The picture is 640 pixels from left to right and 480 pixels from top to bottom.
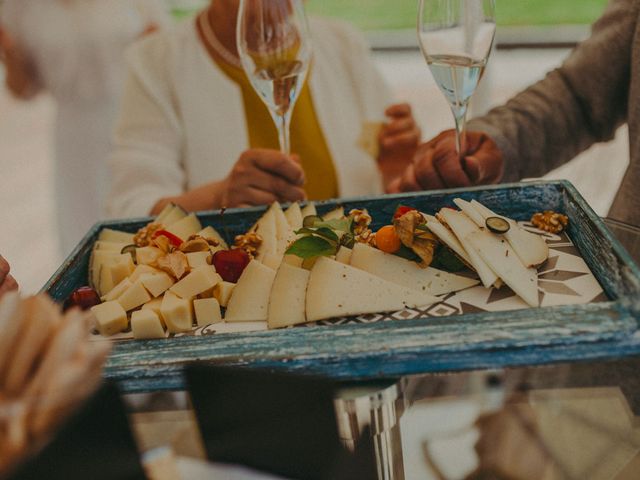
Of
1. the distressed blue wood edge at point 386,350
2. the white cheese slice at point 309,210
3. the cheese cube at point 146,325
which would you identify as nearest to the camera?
the distressed blue wood edge at point 386,350

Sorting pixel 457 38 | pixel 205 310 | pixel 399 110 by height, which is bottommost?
pixel 205 310

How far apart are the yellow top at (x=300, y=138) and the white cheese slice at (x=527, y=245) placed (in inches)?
33.4

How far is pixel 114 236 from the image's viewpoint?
86 cm

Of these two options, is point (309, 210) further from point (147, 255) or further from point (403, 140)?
point (403, 140)

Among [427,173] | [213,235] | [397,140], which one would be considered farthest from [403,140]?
[213,235]

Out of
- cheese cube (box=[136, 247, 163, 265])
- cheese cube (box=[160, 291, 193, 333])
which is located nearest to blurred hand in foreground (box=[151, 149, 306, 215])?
cheese cube (box=[136, 247, 163, 265])

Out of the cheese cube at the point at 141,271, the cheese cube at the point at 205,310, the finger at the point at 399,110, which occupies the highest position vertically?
the finger at the point at 399,110

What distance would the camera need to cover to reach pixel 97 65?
2432 mm

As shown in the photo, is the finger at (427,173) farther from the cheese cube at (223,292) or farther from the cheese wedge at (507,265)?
the cheese cube at (223,292)

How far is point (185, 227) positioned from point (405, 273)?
32 cm

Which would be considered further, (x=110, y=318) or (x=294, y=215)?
(x=294, y=215)

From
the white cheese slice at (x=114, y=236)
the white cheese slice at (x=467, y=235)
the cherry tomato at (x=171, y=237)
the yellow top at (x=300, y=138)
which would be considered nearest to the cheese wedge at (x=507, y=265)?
the white cheese slice at (x=467, y=235)

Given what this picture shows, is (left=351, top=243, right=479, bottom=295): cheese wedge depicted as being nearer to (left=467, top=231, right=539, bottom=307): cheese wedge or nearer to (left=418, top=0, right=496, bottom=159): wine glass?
(left=467, top=231, right=539, bottom=307): cheese wedge

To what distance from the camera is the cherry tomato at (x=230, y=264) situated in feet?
2.41
